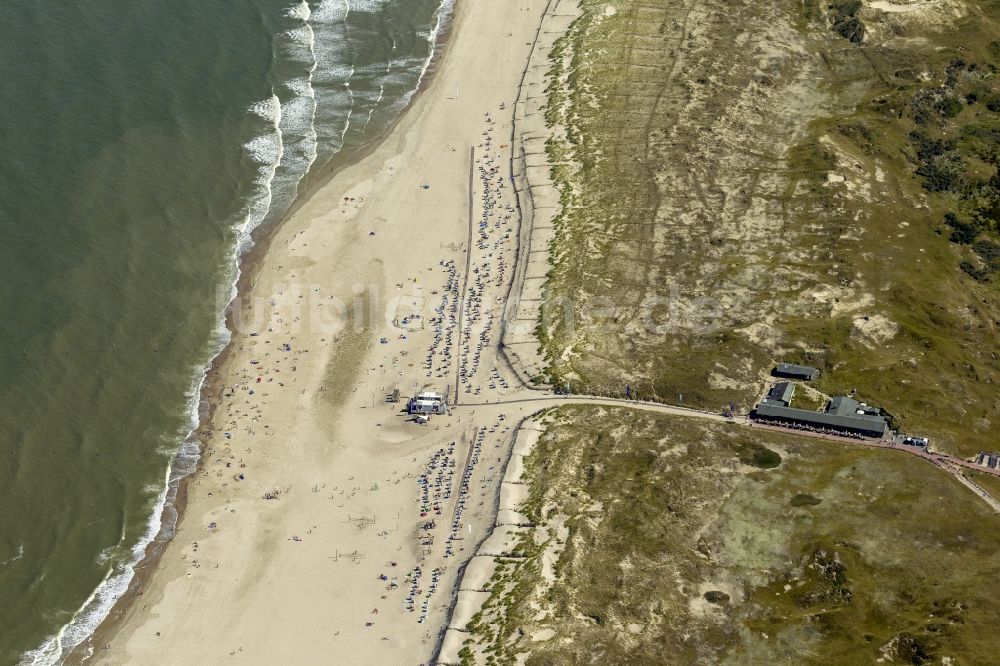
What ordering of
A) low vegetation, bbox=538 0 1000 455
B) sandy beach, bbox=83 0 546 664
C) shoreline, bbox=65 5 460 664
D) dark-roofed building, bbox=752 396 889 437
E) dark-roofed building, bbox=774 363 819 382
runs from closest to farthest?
sandy beach, bbox=83 0 546 664 < shoreline, bbox=65 5 460 664 < dark-roofed building, bbox=752 396 889 437 < dark-roofed building, bbox=774 363 819 382 < low vegetation, bbox=538 0 1000 455

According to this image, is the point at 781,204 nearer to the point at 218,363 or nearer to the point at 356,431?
the point at 356,431

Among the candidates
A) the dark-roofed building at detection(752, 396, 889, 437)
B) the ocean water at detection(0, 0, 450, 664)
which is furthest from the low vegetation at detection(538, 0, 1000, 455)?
the ocean water at detection(0, 0, 450, 664)

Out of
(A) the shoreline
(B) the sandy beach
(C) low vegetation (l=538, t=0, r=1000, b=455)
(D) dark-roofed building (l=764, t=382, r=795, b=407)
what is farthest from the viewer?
(C) low vegetation (l=538, t=0, r=1000, b=455)

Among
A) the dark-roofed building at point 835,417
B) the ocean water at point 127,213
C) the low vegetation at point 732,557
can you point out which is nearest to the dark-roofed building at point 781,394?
the dark-roofed building at point 835,417

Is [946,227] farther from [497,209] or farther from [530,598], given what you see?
[530,598]

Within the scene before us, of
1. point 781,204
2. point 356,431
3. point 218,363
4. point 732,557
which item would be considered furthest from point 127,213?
point 732,557

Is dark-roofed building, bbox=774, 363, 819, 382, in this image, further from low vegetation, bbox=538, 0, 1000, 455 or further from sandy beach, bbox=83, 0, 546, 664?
sandy beach, bbox=83, 0, 546, 664

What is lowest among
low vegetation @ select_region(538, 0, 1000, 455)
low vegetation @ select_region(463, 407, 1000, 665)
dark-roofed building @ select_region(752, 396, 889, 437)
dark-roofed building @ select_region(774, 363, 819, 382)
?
low vegetation @ select_region(463, 407, 1000, 665)

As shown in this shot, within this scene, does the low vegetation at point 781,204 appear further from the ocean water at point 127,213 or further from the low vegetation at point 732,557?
the ocean water at point 127,213
